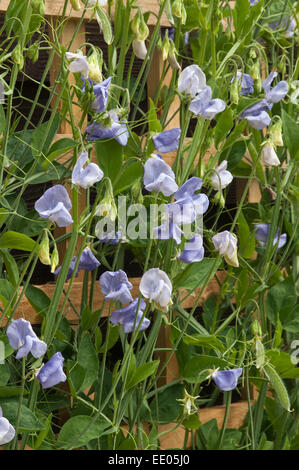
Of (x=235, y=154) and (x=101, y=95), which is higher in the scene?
(x=101, y=95)

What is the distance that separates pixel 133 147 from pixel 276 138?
257 mm

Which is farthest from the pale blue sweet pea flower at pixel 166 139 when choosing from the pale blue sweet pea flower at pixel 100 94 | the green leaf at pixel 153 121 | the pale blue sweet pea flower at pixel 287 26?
the pale blue sweet pea flower at pixel 287 26

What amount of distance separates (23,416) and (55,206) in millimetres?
311

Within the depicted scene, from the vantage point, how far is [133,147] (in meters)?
1.14

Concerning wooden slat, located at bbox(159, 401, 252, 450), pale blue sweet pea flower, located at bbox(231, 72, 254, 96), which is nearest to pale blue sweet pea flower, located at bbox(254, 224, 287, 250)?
pale blue sweet pea flower, located at bbox(231, 72, 254, 96)

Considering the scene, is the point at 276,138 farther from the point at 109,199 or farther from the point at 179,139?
the point at 109,199

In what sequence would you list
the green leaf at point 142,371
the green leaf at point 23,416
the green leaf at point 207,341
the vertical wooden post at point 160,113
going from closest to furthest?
the green leaf at point 23,416, the green leaf at point 142,371, the green leaf at point 207,341, the vertical wooden post at point 160,113

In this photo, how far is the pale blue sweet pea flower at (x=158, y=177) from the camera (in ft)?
3.10

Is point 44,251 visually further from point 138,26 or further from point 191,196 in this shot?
point 138,26

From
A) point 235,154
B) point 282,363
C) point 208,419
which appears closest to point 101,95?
point 235,154

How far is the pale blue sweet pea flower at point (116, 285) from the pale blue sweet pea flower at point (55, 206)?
0.63 ft

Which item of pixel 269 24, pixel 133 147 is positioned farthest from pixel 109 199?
pixel 269 24

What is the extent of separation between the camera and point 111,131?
977mm

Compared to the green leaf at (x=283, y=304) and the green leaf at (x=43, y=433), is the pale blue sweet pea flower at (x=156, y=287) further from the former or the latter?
the green leaf at (x=283, y=304)
